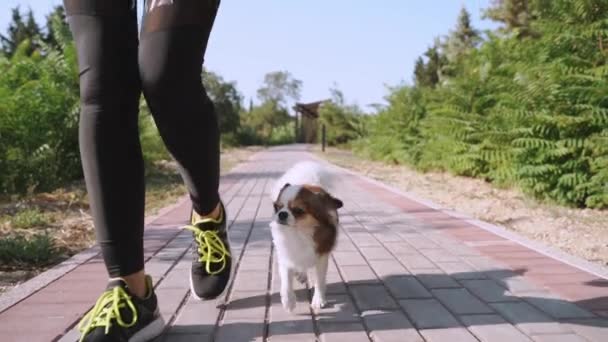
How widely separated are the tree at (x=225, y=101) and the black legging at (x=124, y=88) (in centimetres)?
3017

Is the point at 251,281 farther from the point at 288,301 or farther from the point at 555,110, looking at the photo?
the point at 555,110

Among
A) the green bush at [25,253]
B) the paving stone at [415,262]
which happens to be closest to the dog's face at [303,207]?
the paving stone at [415,262]

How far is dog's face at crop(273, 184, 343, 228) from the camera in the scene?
8.64 ft

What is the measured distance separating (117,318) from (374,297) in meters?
1.29

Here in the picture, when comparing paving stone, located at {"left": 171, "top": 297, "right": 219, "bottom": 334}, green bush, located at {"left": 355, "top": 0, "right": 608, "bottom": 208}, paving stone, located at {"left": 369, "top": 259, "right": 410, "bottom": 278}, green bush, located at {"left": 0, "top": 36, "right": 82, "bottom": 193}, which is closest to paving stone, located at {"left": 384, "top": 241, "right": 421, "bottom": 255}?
paving stone, located at {"left": 369, "top": 259, "right": 410, "bottom": 278}

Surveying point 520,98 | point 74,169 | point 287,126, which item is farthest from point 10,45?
point 520,98

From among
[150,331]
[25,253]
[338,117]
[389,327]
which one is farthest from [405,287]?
[338,117]

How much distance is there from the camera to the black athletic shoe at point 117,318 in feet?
5.80

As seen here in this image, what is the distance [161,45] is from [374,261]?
2114 mm

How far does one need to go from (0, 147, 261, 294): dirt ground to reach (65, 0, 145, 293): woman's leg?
133 cm

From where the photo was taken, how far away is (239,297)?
8.67ft

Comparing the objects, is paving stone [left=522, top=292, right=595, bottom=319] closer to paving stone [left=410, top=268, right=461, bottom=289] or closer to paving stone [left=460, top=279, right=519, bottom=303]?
paving stone [left=460, top=279, right=519, bottom=303]

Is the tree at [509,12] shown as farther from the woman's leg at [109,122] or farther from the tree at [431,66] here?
the woman's leg at [109,122]

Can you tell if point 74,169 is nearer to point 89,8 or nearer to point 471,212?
point 471,212
